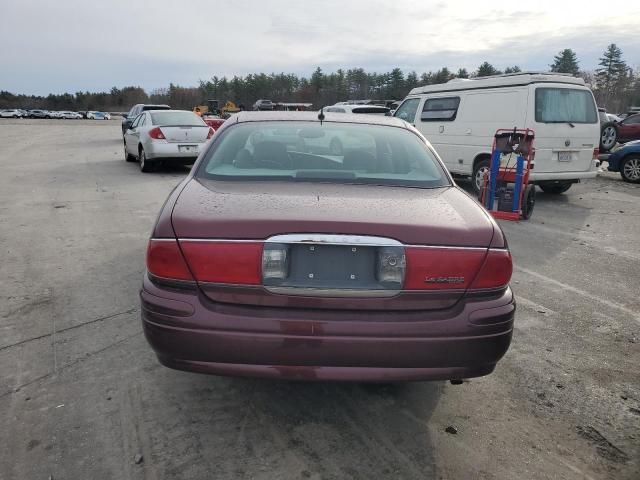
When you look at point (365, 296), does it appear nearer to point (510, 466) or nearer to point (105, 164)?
point (510, 466)

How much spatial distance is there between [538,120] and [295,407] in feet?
25.3

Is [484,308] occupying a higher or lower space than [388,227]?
lower

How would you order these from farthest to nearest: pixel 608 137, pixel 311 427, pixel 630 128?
pixel 630 128, pixel 608 137, pixel 311 427

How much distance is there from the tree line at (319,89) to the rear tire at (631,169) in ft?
209

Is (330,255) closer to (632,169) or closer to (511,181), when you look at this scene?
(511,181)

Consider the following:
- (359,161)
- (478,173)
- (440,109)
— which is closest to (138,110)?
(440,109)

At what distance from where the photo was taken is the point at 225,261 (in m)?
2.30

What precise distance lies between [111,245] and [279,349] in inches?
173

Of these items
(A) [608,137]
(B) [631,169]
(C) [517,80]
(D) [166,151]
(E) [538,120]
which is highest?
(C) [517,80]

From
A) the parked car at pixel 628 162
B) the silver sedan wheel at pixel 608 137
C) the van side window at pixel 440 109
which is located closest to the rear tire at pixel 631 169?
the parked car at pixel 628 162

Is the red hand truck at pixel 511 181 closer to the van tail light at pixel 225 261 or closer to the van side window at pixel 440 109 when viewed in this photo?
the van side window at pixel 440 109

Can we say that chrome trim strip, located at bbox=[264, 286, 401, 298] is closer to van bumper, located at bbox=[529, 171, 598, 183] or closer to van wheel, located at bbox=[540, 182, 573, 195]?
van bumper, located at bbox=[529, 171, 598, 183]

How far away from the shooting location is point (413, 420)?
2785 mm

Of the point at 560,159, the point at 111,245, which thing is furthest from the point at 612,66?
the point at 111,245
